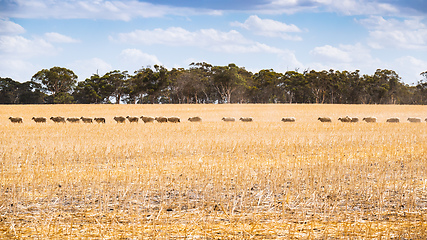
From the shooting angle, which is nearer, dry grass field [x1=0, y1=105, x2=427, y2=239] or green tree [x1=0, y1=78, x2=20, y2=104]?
dry grass field [x1=0, y1=105, x2=427, y2=239]

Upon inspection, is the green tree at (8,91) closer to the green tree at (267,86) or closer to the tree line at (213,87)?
the tree line at (213,87)

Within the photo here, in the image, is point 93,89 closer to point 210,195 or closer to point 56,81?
point 56,81

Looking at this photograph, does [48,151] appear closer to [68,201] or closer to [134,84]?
[68,201]

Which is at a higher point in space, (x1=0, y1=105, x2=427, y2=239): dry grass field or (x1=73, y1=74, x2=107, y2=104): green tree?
(x1=73, y1=74, x2=107, y2=104): green tree

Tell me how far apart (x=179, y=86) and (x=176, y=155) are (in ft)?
266

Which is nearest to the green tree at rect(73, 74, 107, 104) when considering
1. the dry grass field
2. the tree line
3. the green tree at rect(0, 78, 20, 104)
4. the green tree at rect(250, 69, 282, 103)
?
the tree line

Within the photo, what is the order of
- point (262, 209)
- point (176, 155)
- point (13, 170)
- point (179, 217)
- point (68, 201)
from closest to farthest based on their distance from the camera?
point (179, 217) → point (262, 209) → point (68, 201) → point (13, 170) → point (176, 155)

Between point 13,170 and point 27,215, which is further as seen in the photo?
point 13,170

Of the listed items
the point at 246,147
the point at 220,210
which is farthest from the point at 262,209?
the point at 246,147

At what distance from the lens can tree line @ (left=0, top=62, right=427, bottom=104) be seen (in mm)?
87625

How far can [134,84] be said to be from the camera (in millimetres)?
92375

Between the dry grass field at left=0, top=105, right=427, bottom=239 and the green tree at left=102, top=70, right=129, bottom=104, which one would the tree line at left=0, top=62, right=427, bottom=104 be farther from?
the dry grass field at left=0, top=105, right=427, bottom=239

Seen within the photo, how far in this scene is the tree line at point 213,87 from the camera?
8762 cm

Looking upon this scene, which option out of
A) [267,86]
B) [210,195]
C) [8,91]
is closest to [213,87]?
[267,86]
